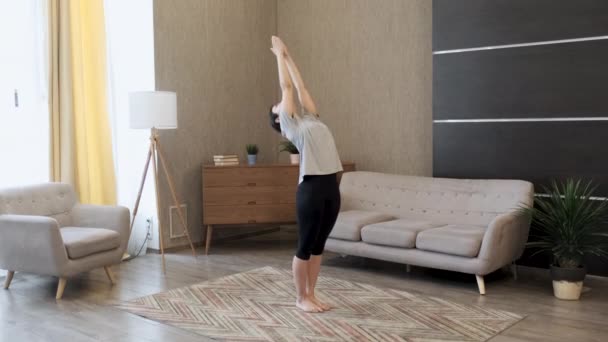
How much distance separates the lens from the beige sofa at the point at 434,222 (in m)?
4.49

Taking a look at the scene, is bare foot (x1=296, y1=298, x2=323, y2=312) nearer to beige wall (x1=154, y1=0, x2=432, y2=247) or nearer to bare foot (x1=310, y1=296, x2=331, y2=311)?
bare foot (x1=310, y1=296, x2=331, y2=311)

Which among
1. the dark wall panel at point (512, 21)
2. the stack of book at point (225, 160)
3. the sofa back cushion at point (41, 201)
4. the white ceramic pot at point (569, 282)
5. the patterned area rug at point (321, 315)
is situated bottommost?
the patterned area rug at point (321, 315)

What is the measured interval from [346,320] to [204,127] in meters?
3.12

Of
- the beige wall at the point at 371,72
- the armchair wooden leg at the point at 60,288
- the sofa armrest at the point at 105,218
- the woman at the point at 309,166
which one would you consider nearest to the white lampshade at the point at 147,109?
the sofa armrest at the point at 105,218

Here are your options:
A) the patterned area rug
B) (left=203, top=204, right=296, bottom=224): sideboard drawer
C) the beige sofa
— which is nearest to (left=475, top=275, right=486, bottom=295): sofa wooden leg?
the beige sofa

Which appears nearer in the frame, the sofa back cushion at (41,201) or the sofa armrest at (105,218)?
the sofa back cushion at (41,201)

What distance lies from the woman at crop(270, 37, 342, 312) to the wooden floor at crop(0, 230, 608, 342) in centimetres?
90

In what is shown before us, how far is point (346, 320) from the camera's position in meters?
3.89

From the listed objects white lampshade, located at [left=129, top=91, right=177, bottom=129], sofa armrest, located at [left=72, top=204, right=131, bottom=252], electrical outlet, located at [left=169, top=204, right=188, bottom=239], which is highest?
white lampshade, located at [left=129, top=91, right=177, bottom=129]

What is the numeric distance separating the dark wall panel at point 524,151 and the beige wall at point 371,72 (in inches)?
21.0

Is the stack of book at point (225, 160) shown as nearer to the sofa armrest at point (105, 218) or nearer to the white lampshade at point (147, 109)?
the white lampshade at point (147, 109)

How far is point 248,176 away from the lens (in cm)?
601

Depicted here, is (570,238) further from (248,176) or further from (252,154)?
(252,154)

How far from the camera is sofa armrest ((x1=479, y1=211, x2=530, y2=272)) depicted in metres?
4.41
